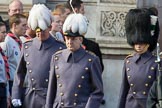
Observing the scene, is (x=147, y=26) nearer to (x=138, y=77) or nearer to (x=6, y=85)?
(x=138, y=77)

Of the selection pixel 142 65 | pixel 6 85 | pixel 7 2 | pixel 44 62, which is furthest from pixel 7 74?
pixel 7 2

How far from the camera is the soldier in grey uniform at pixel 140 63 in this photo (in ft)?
39.8

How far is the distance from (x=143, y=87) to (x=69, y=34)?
1123 millimetres

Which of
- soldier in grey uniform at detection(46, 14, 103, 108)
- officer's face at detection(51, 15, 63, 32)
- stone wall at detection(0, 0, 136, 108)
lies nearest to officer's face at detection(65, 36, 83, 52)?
soldier in grey uniform at detection(46, 14, 103, 108)

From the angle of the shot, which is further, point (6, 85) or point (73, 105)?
point (6, 85)

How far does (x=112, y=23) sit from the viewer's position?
1720 cm

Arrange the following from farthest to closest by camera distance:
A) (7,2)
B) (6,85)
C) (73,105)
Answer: (7,2) < (6,85) < (73,105)

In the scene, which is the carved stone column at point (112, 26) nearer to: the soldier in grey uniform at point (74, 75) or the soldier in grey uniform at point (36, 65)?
the soldier in grey uniform at point (36, 65)

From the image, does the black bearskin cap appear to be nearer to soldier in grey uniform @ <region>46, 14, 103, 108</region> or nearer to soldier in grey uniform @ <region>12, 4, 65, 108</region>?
soldier in grey uniform @ <region>46, 14, 103, 108</region>

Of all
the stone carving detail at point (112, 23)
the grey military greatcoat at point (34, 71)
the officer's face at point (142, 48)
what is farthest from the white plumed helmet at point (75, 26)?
the stone carving detail at point (112, 23)

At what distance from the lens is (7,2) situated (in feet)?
55.6

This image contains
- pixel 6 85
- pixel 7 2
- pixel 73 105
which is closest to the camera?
pixel 73 105

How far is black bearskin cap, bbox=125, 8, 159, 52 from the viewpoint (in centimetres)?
1239

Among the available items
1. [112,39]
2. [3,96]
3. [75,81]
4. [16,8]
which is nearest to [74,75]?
[75,81]
